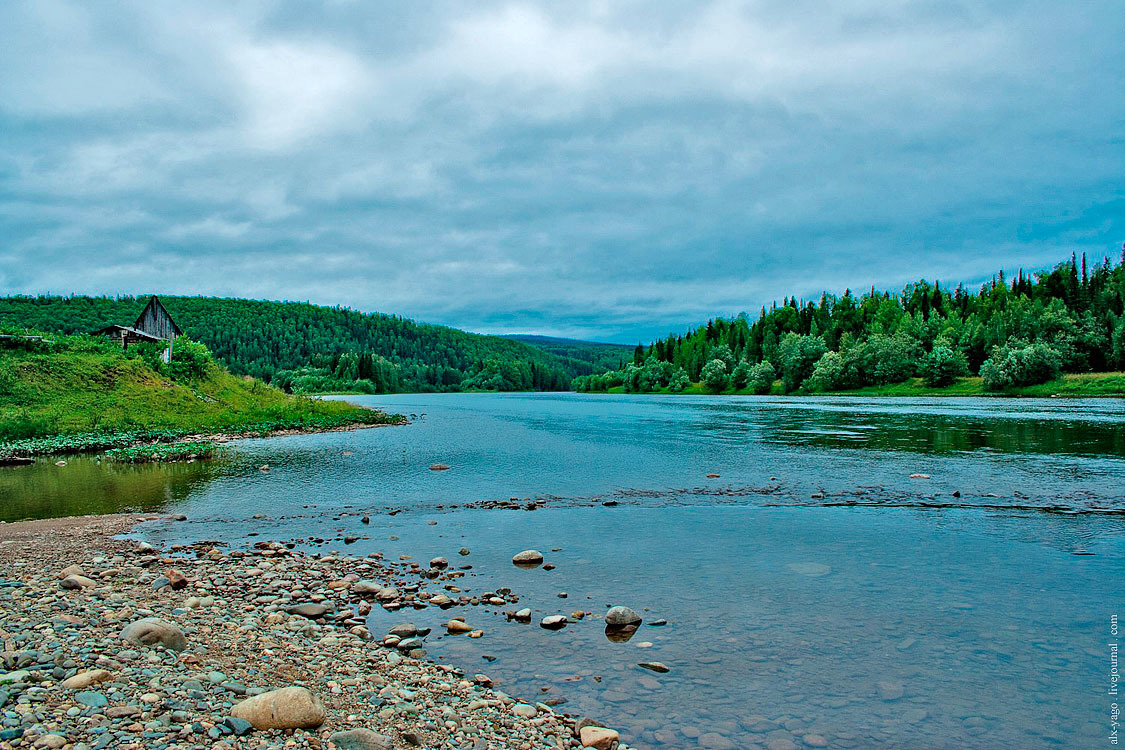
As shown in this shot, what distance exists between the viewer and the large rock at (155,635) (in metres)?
9.03

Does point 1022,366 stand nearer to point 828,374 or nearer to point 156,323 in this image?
point 828,374

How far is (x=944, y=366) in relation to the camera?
410 ft

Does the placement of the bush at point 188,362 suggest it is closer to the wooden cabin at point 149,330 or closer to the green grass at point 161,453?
the wooden cabin at point 149,330

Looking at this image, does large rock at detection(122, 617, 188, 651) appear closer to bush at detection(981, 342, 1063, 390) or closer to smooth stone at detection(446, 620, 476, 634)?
smooth stone at detection(446, 620, 476, 634)

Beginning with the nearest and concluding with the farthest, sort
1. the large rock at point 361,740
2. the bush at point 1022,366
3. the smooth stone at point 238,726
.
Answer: the smooth stone at point 238,726
the large rock at point 361,740
the bush at point 1022,366

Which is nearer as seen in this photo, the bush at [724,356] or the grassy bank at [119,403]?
the grassy bank at [119,403]

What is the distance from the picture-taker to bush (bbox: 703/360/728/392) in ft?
555

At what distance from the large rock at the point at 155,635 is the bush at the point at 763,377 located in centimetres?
15832

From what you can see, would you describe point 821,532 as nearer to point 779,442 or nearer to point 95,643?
point 95,643

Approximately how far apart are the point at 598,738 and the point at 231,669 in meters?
5.03

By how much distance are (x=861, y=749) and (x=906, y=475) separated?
2412cm

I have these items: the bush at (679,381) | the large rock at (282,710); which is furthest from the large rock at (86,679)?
the bush at (679,381)

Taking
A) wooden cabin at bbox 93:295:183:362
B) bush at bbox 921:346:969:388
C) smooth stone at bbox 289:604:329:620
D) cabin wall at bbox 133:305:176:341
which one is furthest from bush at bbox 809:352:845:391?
smooth stone at bbox 289:604:329:620

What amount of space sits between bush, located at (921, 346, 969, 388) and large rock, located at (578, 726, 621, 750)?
138676mm
